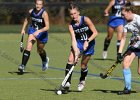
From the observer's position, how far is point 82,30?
10.8m

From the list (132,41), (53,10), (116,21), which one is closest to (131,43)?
(132,41)

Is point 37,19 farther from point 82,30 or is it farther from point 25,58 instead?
point 82,30

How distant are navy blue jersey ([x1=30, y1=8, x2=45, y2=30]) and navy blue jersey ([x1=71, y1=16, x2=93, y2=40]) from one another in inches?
128

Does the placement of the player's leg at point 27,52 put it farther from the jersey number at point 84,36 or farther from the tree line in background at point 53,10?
the tree line in background at point 53,10

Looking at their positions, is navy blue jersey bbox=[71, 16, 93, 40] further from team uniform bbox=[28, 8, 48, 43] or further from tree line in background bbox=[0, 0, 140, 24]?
tree line in background bbox=[0, 0, 140, 24]

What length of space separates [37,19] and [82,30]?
11.4ft

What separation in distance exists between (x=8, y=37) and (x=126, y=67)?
53.3 feet

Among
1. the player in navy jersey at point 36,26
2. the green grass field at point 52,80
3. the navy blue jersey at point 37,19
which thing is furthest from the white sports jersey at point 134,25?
the navy blue jersey at point 37,19

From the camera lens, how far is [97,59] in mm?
17438

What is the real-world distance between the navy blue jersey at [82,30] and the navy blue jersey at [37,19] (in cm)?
325

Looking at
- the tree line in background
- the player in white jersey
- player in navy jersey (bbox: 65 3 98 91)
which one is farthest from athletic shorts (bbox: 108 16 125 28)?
the tree line in background

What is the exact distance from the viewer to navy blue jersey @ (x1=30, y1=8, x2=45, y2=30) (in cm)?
1404

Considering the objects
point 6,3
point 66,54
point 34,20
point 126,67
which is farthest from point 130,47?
point 6,3

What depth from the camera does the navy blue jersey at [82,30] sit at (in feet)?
35.2
